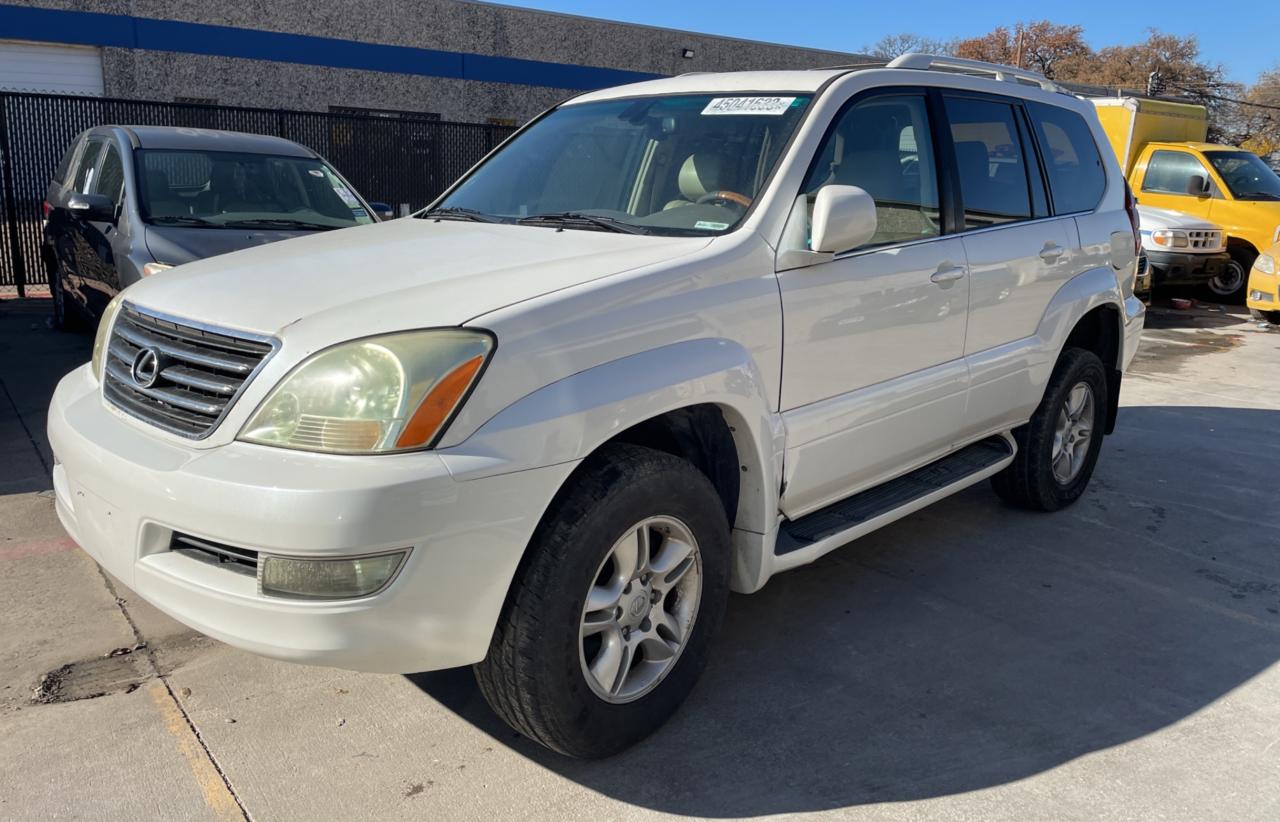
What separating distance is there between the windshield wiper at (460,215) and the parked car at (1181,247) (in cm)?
1150

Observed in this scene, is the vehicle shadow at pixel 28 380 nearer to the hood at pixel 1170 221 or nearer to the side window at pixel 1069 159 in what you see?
the side window at pixel 1069 159

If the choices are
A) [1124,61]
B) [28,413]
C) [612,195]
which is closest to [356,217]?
[28,413]

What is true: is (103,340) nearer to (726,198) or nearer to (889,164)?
(726,198)

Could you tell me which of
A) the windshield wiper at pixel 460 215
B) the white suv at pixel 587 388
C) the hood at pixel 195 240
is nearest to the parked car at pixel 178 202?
the hood at pixel 195 240

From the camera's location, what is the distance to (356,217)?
722cm

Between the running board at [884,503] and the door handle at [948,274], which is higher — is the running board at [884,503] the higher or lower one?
the lower one

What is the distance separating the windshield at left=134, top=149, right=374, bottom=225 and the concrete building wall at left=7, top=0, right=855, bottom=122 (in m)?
13.0

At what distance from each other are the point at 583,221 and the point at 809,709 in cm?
176

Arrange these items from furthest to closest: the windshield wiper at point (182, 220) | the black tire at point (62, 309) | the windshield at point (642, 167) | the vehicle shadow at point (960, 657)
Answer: the black tire at point (62, 309)
the windshield wiper at point (182, 220)
the windshield at point (642, 167)
the vehicle shadow at point (960, 657)

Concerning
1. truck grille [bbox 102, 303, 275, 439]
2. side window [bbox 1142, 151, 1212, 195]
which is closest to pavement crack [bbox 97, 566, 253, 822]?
truck grille [bbox 102, 303, 275, 439]

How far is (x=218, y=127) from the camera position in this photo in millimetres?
13516

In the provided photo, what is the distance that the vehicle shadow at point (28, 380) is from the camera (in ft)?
17.0

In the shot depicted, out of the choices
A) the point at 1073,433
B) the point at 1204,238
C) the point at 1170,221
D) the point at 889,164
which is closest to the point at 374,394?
the point at 889,164

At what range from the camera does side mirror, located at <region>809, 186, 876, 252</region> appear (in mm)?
3086
